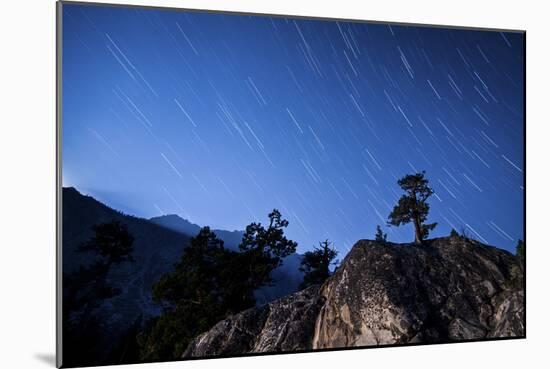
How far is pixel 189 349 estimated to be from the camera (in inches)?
299

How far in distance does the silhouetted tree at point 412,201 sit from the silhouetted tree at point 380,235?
5.9 inches

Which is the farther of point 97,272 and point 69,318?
point 97,272

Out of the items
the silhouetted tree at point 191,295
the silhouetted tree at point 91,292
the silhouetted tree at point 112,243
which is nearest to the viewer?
the silhouetted tree at point 91,292

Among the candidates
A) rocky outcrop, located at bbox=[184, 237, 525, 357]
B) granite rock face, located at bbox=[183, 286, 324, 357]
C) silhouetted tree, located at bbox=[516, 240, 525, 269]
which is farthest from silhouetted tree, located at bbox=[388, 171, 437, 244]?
granite rock face, located at bbox=[183, 286, 324, 357]

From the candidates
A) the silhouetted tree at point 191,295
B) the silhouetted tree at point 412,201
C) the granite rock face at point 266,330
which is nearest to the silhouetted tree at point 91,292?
the silhouetted tree at point 191,295

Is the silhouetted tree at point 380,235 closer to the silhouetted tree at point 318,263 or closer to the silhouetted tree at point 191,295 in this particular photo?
the silhouetted tree at point 318,263

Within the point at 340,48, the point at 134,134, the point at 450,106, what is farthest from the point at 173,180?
the point at 450,106

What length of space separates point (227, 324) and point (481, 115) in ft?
11.7

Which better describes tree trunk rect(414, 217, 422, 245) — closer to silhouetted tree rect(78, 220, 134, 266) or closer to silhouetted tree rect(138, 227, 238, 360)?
silhouetted tree rect(138, 227, 238, 360)

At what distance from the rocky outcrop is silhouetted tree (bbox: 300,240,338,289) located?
138 millimetres

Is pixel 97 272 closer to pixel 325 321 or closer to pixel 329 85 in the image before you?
pixel 325 321

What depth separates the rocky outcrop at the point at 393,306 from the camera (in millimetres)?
7504

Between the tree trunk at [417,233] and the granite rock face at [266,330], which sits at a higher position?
the tree trunk at [417,233]

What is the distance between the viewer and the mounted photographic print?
7.37m
